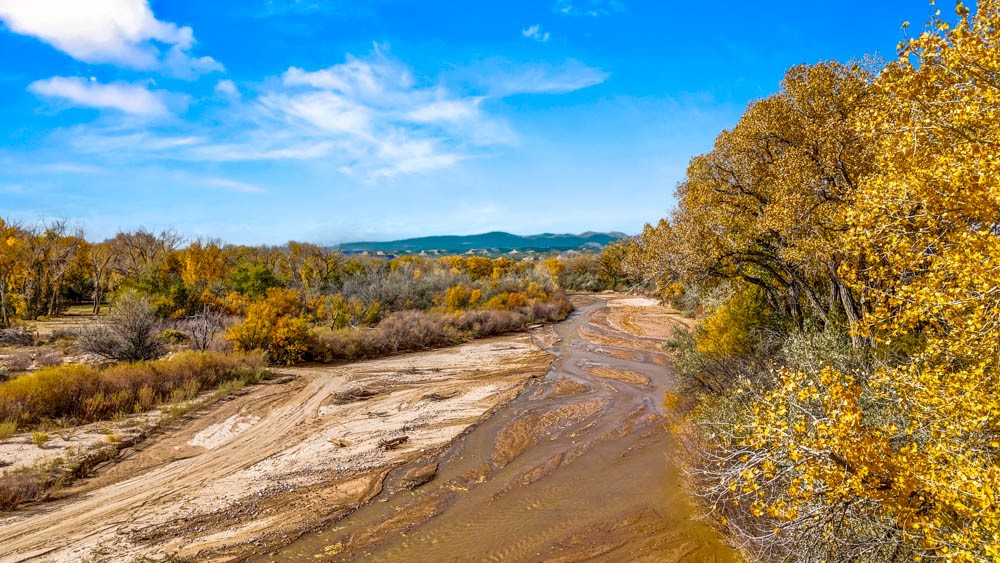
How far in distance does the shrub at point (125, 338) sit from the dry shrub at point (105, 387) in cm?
205

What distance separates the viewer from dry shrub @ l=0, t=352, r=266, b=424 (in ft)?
40.1

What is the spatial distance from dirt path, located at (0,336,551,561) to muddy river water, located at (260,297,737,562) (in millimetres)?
788

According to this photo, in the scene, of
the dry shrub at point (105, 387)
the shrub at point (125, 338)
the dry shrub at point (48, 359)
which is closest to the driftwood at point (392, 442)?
the dry shrub at point (105, 387)

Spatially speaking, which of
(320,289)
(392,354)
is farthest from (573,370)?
(320,289)

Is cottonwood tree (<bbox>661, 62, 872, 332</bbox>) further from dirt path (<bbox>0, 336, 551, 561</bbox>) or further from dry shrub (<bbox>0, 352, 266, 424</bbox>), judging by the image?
dry shrub (<bbox>0, 352, 266, 424</bbox>)

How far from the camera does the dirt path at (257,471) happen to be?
7527 mm

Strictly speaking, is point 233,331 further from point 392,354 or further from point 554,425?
point 554,425

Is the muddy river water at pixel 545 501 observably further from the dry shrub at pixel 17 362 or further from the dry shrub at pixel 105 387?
the dry shrub at pixel 17 362

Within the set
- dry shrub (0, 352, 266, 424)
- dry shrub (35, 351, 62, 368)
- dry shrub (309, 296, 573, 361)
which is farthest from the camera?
dry shrub (309, 296, 573, 361)

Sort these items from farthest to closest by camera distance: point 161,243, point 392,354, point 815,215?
point 161,243 → point 392,354 → point 815,215

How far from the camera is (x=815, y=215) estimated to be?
8984mm

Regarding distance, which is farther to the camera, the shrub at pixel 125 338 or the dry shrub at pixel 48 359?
the shrub at pixel 125 338

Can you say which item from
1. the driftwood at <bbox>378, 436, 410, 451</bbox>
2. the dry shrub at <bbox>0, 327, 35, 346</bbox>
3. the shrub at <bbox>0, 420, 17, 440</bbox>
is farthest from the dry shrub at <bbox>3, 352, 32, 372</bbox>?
the driftwood at <bbox>378, 436, 410, 451</bbox>

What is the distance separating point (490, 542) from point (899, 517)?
5760mm
